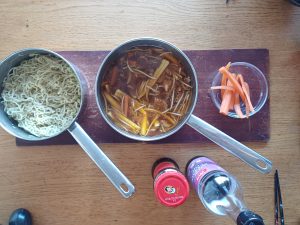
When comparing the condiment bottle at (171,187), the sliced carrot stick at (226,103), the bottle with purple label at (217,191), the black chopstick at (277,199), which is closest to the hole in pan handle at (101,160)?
the condiment bottle at (171,187)

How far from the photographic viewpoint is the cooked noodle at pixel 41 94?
2.87 ft

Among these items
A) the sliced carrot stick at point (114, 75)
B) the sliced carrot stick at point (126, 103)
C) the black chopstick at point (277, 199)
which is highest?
the sliced carrot stick at point (114, 75)

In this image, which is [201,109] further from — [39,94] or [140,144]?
[39,94]

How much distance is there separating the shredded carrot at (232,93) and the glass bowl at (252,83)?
19 millimetres

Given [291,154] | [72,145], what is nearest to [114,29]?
[72,145]

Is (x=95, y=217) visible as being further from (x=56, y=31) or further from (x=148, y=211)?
(x=56, y=31)

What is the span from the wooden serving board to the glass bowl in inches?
0.7

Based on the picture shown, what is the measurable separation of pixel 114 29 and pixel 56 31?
159 mm

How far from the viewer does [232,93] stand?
89 cm

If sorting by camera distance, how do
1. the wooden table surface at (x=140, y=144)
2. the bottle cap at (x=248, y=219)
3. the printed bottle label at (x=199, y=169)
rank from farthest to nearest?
the wooden table surface at (x=140, y=144), the printed bottle label at (x=199, y=169), the bottle cap at (x=248, y=219)

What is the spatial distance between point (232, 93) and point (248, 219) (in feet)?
1.06

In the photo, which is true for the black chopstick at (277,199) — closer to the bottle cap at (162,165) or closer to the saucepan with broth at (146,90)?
the saucepan with broth at (146,90)

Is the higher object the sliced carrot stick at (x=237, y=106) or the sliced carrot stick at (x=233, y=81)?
the sliced carrot stick at (x=233, y=81)

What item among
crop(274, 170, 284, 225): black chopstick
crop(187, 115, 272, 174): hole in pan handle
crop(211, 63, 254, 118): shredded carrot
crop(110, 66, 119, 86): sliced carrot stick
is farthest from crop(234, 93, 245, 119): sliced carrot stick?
crop(110, 66, 119, 86): sliced carrot stick
